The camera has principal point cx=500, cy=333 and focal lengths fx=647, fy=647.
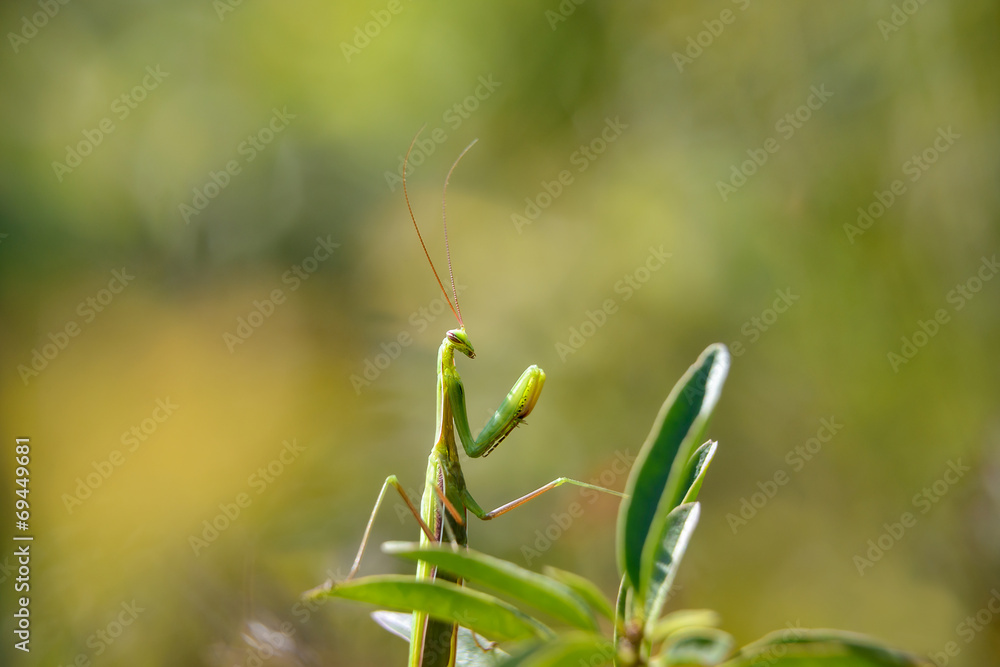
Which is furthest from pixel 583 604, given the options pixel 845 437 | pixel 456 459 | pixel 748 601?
pixel 845 437

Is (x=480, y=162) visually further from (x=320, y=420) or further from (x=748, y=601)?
(x=748, y=601)

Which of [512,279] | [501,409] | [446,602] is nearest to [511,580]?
[446,602]

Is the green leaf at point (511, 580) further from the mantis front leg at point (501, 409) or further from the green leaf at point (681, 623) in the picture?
the mantis front leg at point (501, 409)

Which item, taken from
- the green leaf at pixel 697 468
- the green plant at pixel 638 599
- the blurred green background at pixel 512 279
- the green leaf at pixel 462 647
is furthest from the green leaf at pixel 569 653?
the blurred green background at pixel 512 279

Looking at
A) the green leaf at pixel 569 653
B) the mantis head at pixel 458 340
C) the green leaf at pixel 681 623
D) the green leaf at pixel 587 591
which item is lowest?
the green leaf at pixel 569 653

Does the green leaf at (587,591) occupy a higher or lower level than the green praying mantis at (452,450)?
lower

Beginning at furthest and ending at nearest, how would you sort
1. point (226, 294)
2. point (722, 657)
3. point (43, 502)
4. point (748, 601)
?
point (226, 294), point (748, 601), point (43, 502), point (722, 657)
